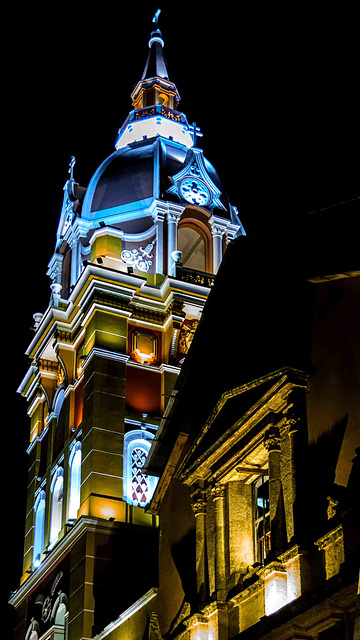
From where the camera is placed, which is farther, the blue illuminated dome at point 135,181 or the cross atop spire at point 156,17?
the cross atop spire at point 156,17

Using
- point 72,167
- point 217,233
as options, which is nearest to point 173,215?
point 217,233

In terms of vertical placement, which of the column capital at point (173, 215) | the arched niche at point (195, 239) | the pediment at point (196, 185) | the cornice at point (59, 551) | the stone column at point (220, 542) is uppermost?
the pediment at point (196, 185)

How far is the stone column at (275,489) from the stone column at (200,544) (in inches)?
129

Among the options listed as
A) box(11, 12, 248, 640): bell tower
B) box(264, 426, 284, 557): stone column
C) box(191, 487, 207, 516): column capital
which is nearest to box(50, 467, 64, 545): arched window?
box(11, 12, 248, 640): bell tower

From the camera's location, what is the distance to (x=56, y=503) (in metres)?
38.8

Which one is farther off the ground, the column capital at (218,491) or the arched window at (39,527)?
the arched window at (39,527)

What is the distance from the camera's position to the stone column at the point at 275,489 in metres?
19.8

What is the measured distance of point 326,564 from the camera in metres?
18.3

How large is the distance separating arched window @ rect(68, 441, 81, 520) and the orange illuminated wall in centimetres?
238

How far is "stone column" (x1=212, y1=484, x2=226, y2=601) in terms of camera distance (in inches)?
→ 868

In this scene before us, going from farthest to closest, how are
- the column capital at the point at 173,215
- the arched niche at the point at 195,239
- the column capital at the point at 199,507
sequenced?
the arched niche at the point at 195,239
the column capital at the point at 173,215
the column capital at the point at 199,507

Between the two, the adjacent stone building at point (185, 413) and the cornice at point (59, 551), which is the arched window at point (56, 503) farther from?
the cornice at point (59, 551)

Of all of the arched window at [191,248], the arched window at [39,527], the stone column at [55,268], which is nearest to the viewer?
the arched window at [39,527]

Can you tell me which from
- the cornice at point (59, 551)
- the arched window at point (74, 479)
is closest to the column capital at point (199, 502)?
the cornice at point (59, 551)
